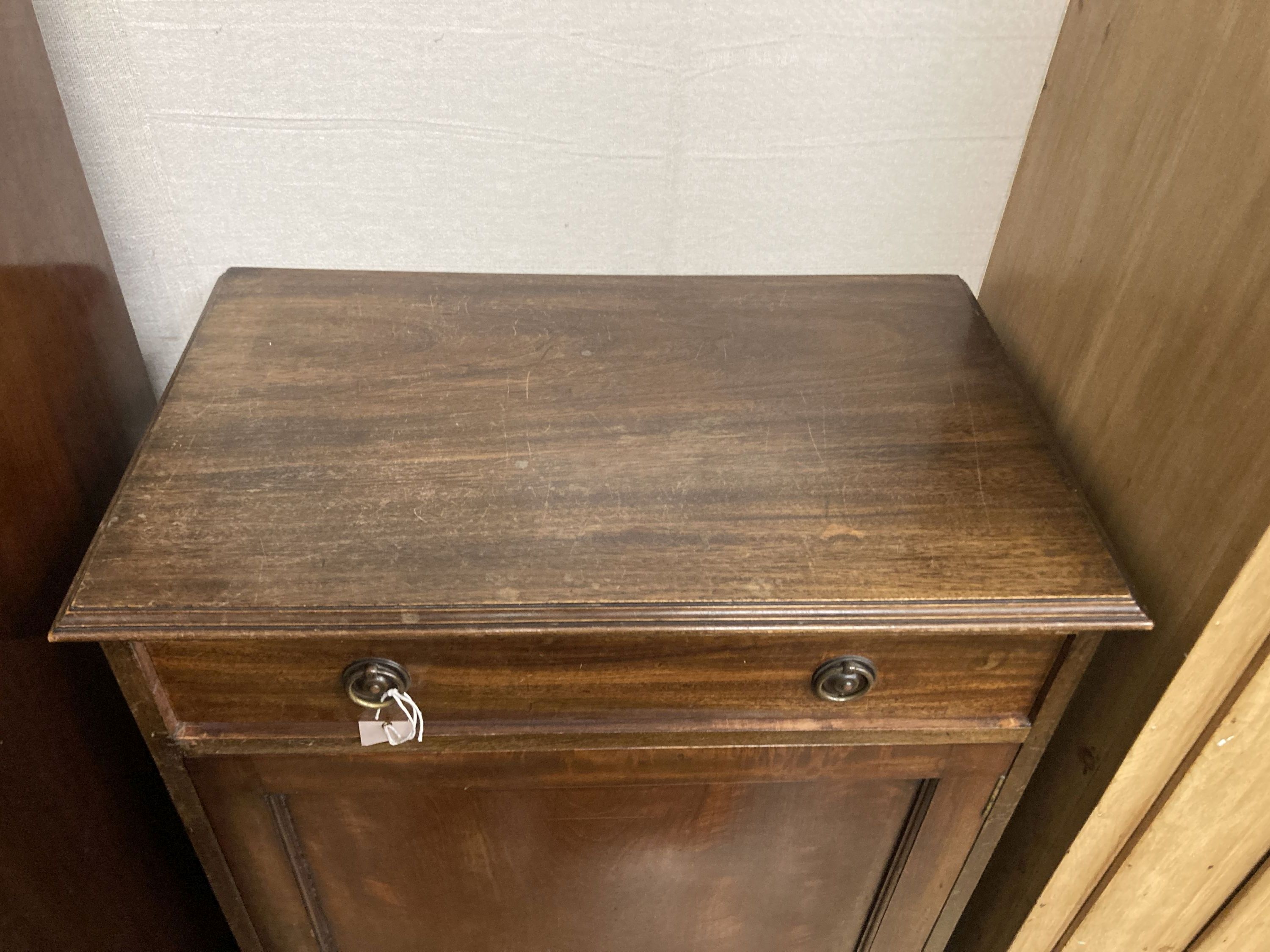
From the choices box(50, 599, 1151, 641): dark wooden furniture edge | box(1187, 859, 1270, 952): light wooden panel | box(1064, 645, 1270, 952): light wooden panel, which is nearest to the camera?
box(50, 599, 1151, 641): dark wooden furniture edge

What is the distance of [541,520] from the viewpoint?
0.62 metres

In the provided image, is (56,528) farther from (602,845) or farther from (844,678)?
(844,678)

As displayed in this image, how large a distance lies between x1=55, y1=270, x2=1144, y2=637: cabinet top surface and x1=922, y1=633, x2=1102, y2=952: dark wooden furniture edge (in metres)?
0.05

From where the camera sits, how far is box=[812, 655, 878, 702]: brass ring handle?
62 cm

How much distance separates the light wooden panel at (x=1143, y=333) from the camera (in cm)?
57

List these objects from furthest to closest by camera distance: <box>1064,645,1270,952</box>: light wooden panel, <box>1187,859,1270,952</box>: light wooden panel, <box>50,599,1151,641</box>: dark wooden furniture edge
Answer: <box>1187,859,1270,952</box>: light wooden panel → <box>1064,645,1270,952</box>: light wooden panel → <box>50,599,1151,641</box>: dark wooden furniture edge

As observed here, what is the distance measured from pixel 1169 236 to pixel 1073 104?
0.18m

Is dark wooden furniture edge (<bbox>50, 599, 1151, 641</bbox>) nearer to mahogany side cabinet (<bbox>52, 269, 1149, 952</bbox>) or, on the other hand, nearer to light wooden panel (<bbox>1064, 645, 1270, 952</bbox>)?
mahogany side cabinet (<bbox>52, 269, 1149, 952</bbox>)

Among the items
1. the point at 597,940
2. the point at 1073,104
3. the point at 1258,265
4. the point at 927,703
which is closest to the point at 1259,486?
the point at 1258,265

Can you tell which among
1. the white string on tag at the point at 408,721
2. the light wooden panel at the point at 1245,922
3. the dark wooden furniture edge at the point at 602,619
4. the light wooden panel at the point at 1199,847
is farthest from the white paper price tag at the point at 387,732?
the light wooden panel at the point at 1245,922

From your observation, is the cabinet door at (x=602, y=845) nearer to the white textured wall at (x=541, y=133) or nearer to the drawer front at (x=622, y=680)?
the drawer front at (x=622, y=680)

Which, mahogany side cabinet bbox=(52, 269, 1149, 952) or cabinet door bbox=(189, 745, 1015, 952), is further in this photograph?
cabinet door bbox=(189, 745, 1015, 952)

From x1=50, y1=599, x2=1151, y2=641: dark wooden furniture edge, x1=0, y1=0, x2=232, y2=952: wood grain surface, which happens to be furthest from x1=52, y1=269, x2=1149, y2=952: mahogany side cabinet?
x1=0, y1=0, x2=232, y2=952: wood grain surface

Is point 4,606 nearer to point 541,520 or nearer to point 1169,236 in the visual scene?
point 541,520
